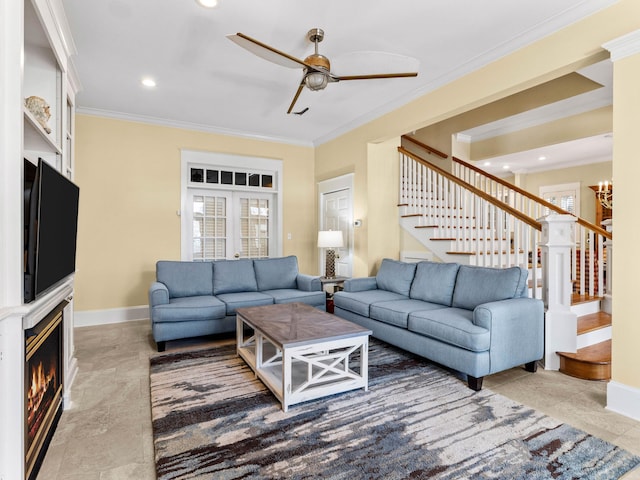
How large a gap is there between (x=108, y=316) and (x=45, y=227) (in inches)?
140

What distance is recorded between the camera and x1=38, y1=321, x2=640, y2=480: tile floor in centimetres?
188

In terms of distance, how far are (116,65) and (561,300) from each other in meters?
4.72

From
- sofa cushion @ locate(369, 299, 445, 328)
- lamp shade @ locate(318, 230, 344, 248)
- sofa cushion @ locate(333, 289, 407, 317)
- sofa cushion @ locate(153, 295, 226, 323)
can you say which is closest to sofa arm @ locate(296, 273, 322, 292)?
sofa cushion @ locate(333, 289, 407, 317)

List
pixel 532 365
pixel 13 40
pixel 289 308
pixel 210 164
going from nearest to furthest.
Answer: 1. pixel 13 40
2. pixel 532 365
3. pixel 289 308
4. pixel 210 164

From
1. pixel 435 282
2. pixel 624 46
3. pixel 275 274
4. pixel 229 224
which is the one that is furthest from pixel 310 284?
pixel 624 46

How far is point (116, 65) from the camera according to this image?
3.46 metres

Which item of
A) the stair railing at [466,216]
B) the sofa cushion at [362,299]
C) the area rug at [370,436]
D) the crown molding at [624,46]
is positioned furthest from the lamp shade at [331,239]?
the crown molding at [624,46]

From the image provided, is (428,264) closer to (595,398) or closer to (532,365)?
(532,365)

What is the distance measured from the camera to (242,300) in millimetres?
4047

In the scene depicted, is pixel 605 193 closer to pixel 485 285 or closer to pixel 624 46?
pixel 485 285

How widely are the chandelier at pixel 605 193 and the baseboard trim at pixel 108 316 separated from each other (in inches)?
335

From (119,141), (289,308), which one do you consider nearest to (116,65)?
(119,141)

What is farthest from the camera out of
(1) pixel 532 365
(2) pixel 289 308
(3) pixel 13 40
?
(2) pixel 289 308

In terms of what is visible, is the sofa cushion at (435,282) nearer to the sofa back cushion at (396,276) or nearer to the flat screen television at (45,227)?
the sofa back cushion at (396,276)
